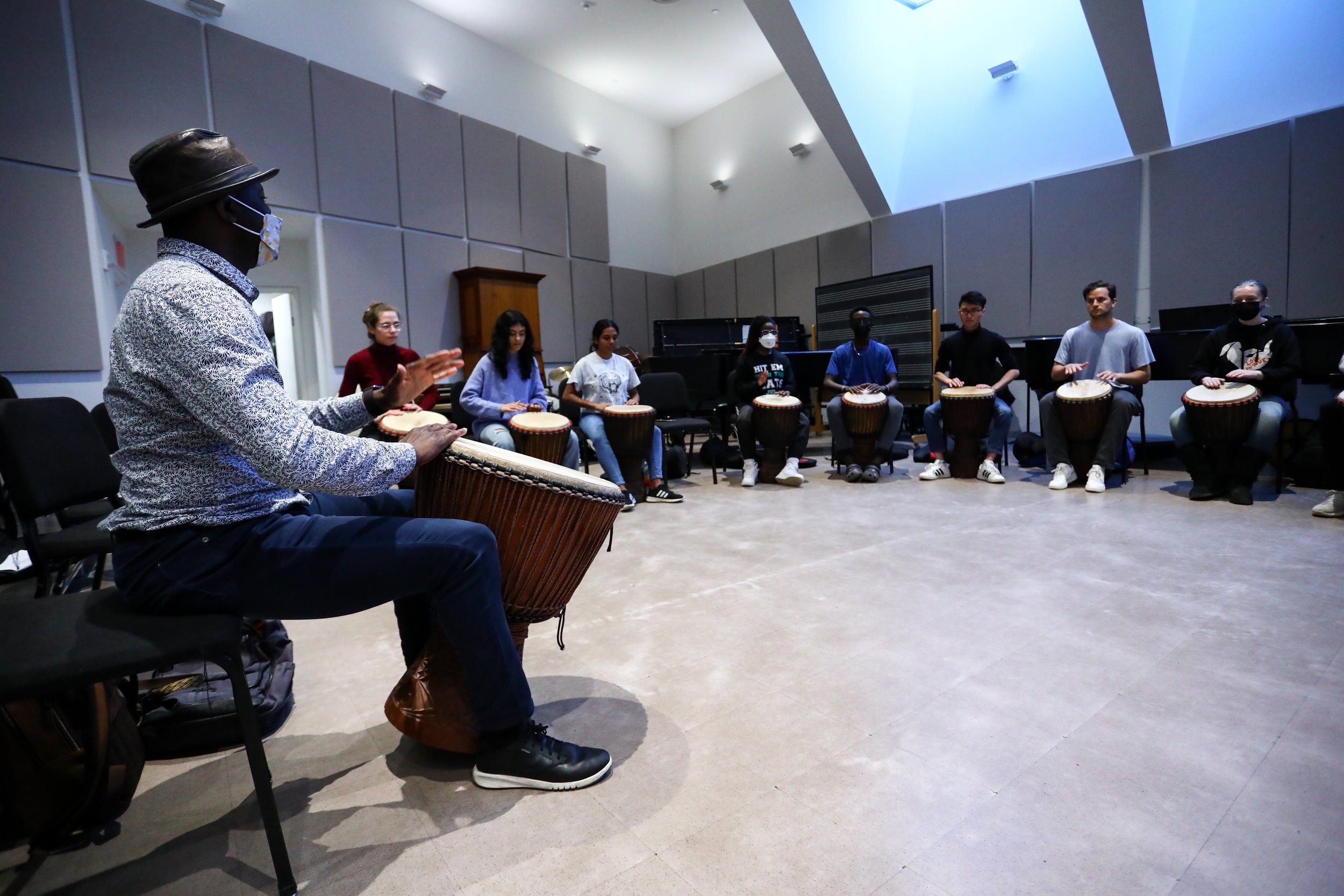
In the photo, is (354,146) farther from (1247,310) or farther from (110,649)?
(1247,310)

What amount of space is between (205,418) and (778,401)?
3978mm

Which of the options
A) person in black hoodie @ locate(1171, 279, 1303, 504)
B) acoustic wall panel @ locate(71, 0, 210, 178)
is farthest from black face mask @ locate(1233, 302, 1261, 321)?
acoustic wall panel @ locate(71, 0, 210, 178)

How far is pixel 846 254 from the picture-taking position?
26.6 feet

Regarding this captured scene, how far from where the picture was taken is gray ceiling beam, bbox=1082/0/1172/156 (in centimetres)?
492

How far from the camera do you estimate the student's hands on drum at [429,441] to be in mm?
1227

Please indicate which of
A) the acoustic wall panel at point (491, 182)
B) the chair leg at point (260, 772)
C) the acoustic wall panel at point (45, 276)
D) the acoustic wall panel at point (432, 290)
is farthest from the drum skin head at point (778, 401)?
the acoustic wall panel at point (45, 276)

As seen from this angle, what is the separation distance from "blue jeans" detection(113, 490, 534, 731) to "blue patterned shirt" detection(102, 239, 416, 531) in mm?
53

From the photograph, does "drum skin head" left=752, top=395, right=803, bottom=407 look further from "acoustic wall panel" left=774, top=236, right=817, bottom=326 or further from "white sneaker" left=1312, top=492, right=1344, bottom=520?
"acoustic wall panel" left=774, top=236, right=817, bottom=326

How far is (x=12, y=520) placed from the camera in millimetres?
2389

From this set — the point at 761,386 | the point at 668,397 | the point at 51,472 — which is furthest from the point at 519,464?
the point at 668,397

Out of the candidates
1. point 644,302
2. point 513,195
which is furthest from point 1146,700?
point 644,302

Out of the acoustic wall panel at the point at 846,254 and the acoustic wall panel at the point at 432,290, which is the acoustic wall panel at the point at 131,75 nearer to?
the acoustic wall panel at the point at 432,290

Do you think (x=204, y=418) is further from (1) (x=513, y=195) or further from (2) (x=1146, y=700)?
(1) (x=513, y=195)

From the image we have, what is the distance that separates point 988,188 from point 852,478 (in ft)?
13.1
